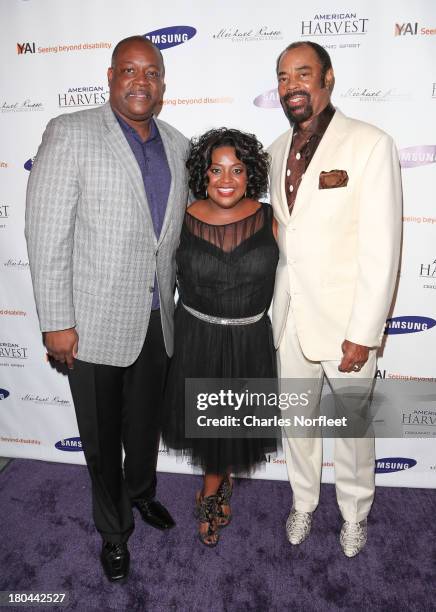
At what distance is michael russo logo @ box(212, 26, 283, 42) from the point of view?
2.30 meters

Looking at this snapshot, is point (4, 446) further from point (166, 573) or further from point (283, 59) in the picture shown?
point (283, 59)

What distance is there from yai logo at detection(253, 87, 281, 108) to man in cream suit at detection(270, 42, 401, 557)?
0.29 metres

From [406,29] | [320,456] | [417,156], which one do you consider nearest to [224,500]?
[320,456]

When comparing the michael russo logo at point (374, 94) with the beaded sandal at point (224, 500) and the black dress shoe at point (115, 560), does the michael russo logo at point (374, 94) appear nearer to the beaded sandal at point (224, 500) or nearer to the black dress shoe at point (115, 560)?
the beaded sandal at point (224, 500)

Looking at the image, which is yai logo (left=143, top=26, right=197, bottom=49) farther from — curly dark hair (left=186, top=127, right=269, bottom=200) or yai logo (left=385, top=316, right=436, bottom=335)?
yai logo (left=385, top=316, right=436, bottom=335)

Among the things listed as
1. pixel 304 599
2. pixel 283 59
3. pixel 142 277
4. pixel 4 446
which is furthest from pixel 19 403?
pixel 283 59

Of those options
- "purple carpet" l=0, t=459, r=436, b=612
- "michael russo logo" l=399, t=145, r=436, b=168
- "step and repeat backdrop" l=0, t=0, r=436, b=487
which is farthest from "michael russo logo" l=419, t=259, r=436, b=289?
"purple carpet" l=0, t=459, r=436, b=612

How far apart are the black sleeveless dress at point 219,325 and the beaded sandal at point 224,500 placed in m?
0.25

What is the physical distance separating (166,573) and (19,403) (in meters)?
1.47

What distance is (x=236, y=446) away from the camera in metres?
2.28

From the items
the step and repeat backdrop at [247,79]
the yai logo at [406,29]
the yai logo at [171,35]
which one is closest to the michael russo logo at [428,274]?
the step and repeat backdrop at [247,79]

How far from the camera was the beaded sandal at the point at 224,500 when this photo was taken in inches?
96.4

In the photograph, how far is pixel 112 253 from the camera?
74.4 inches

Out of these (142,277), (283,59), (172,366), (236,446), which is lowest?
(236,446)
